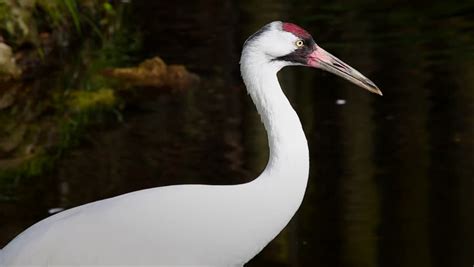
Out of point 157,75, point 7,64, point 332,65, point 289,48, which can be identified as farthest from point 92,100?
point 289,48

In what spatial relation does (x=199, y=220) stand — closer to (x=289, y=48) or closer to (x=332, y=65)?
(x=289, y=48)

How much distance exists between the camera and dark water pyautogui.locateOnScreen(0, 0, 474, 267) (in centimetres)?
663

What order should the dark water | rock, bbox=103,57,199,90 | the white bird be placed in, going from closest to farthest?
the white bird, the dark water, rock, bbox=103,57,199,90

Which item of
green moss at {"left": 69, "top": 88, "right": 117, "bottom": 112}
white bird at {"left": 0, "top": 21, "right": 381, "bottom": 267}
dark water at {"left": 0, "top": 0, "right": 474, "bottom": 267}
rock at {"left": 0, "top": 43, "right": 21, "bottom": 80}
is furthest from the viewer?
rock at {"left": 0, "top": 43, "right": 21, "bottom": 80}

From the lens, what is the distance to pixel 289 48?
4.94m

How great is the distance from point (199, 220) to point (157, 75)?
5.33m

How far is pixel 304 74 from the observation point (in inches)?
399

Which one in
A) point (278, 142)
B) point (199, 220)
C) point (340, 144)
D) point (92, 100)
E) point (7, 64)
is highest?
point (7, 64)

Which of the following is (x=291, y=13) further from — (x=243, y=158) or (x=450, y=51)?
(x=243, y=158)

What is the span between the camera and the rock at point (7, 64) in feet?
33.9

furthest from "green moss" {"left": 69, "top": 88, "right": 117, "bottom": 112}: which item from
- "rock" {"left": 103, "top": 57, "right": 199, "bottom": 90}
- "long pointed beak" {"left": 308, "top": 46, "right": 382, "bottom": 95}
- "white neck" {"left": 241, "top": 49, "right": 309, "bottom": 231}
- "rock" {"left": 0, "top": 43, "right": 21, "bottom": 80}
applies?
"white neck" {"left": 241, "top": 49, "right": 309, "bottom": 231}

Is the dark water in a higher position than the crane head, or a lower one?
lower

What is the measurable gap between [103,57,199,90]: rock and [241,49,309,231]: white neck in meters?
4.95

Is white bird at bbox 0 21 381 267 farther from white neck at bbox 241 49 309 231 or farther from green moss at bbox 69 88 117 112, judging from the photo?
green moss at bbox 69 88 117 112
